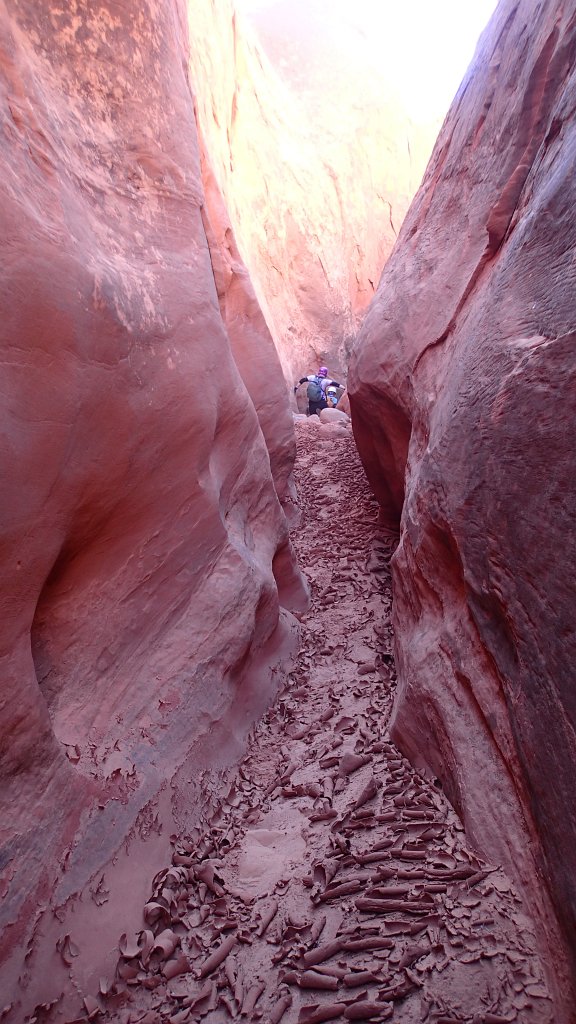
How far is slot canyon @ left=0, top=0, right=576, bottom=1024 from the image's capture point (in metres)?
1.90

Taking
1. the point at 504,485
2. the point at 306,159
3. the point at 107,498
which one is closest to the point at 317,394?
the point at 306,159

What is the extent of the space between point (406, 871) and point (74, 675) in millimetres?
1397

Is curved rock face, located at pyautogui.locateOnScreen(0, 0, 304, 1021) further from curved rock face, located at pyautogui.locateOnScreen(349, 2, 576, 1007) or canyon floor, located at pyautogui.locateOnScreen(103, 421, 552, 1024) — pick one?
curved rock face, located at pyautogui.locateOnScreen(349, 2, 576, 1007)

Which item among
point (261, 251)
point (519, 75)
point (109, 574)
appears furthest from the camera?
point (261, 251)

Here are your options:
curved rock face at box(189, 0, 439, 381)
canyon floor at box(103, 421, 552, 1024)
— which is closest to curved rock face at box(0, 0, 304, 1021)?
canyon floor at box(103, 421, 552, 1024)

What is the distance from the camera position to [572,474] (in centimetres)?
187

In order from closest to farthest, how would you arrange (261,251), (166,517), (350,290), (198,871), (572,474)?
(572,474)
(198,871)
(166,517)
(261,251)
(350,290)

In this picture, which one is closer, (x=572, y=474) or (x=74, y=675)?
(x=572, y=474)

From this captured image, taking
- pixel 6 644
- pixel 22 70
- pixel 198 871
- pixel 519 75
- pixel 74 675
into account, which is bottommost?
pixel 198 871

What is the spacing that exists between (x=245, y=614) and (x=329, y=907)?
153 cm

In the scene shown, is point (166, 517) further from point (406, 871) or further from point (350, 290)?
point (350, 290)

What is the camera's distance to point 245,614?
3.42 meters

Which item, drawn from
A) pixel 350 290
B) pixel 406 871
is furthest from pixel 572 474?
pixel 350 290

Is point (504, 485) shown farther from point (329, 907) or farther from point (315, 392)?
point (315, 392)
